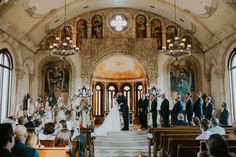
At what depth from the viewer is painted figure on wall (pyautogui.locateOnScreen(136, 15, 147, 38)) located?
17219mm

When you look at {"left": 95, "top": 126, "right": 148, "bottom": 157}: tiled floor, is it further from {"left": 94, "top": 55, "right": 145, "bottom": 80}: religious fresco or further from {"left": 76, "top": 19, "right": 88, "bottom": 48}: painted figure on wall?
{"left": 94, "top": 55, "right": 145, "bottom": 80}: religious fresco

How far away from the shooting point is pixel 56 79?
16.8m

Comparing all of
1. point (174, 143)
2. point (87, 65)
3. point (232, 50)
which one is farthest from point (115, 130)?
point (174, 143)

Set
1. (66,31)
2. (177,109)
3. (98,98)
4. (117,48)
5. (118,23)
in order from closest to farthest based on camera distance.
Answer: (177,109) < (117,48) < (66,31) < (118,23) < (98,98)

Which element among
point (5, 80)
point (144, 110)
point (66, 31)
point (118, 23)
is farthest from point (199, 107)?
point (66, 31)

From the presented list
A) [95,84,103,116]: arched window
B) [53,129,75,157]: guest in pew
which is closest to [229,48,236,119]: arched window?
[95,84,103,116]: arched window

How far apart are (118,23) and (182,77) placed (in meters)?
4.84

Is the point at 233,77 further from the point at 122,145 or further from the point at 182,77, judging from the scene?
the point at 122,145

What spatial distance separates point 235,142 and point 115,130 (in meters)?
8.57

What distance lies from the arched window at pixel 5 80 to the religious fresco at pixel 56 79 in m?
2.77

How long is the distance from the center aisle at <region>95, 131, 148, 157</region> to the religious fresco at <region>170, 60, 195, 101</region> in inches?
206

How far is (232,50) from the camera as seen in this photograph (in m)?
14.0

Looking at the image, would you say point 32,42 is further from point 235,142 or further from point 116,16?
point 235,142

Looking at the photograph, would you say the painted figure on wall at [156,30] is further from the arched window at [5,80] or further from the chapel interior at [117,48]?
the arched window at [5,80]
